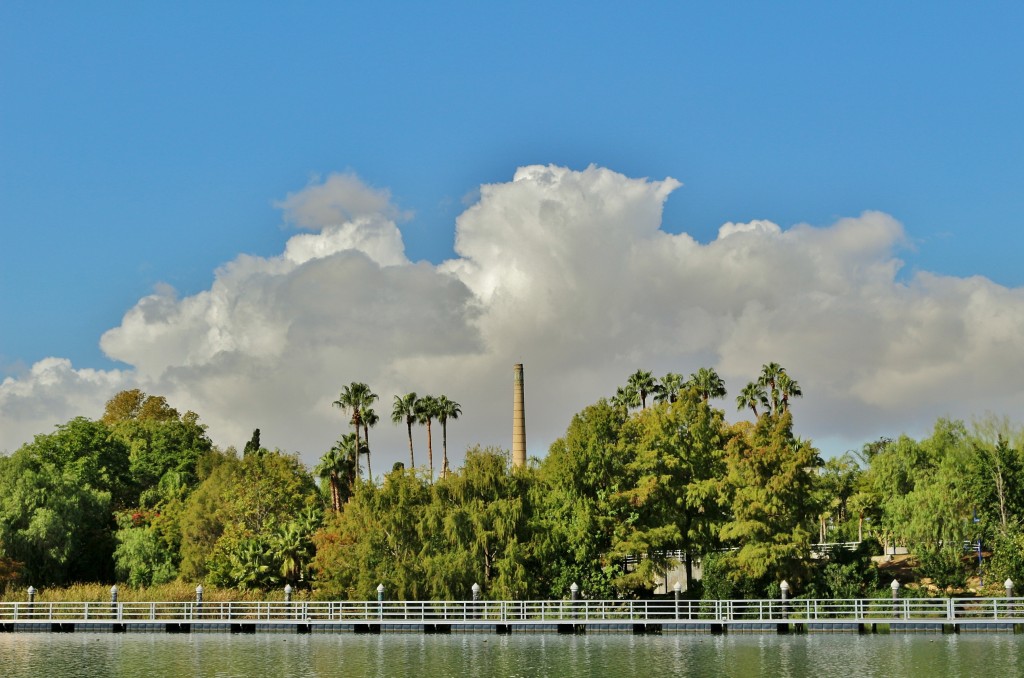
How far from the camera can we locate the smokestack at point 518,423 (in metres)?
106

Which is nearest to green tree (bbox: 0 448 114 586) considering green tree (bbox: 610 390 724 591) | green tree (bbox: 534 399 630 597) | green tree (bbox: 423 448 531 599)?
green tree (bbox: 423 448 531 599)

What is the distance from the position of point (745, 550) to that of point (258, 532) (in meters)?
36.2

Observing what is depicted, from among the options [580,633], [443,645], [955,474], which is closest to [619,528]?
[580,633]

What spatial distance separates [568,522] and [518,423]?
36.6 meters

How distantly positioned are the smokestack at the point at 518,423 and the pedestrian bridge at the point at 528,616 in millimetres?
33013

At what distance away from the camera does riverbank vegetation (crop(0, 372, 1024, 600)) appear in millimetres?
69625

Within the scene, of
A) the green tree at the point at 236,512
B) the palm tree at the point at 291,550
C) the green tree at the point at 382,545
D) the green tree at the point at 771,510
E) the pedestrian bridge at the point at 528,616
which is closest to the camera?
the pedestrian bridge at the point at 528,616

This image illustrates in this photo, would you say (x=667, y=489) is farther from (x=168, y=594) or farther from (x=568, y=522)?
(x=168, y=594)

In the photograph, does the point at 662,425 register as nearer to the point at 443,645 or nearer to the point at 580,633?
the point at 580,633

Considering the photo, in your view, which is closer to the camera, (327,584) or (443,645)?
(443,645)

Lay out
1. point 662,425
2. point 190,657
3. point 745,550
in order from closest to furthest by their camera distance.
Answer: point 190,657 → point 745,550 → point 662,425

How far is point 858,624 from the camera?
6256 cm

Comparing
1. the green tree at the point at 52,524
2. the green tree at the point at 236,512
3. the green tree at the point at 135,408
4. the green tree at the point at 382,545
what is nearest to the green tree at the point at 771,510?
the green tree at the point at 382,545

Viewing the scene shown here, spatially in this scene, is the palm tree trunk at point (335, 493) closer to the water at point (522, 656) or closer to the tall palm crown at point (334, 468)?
the tall palm crown at point (334, 468)
